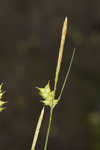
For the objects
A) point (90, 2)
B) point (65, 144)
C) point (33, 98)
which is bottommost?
point (65, 144)

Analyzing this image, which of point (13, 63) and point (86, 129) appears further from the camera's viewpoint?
point (86, 129)

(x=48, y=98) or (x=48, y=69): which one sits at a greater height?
(x=48, y=69)

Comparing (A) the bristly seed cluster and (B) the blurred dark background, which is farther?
(B) the blurred dark background

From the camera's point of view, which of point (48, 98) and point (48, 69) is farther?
point (48, 69)

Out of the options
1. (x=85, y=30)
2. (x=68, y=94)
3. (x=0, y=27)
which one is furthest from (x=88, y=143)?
(x=0, y=27)

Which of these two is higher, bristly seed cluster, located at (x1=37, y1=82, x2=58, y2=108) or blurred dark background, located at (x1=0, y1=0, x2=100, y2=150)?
blurred dark background, located at (x1=0, y1=0, x2=100, y2=150)

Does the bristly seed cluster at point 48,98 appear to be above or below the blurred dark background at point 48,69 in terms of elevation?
below

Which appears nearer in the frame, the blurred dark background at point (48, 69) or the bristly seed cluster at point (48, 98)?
the bristly seed cluster at point (48, 98)

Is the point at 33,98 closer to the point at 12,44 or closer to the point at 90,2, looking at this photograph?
the point at 12,44
